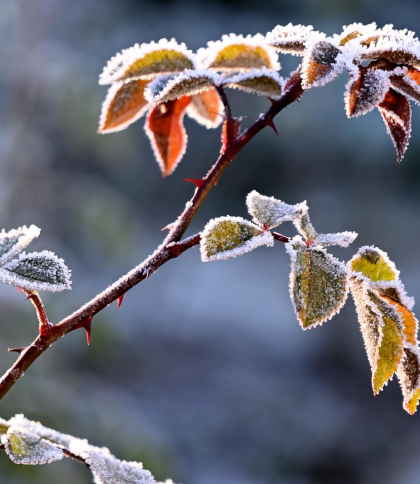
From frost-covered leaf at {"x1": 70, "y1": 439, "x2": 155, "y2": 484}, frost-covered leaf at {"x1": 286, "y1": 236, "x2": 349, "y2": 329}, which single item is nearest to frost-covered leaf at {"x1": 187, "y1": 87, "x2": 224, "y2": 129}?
frost-covered leaf at {"x1": 286, "y1": 236, "x2": 349, "y2": 329}

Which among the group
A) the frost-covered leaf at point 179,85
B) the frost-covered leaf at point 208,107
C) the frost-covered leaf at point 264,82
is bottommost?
the frost-covered leaf at point 179,85

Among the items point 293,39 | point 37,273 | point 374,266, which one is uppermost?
point 293,39

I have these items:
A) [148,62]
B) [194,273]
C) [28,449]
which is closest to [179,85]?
[148,62]

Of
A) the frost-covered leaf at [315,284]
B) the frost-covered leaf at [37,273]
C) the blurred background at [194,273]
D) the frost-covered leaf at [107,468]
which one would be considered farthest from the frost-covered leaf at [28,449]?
the blurred background at [194,273]

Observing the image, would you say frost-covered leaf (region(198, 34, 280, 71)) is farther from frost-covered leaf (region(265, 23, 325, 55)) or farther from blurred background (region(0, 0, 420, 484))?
blurred background (region(0, 0, 420, 484))

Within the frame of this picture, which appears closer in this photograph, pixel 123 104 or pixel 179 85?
pixel 179 85

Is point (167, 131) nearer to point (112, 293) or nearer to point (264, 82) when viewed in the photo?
point (264, 82)

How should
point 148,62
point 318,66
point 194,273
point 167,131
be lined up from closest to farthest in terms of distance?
point 318,66
point 148,62
point 167,131
point 194,273

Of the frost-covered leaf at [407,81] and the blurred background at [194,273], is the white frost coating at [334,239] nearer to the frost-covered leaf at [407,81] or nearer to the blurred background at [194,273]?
the frost-covered leaf at [407,81]
